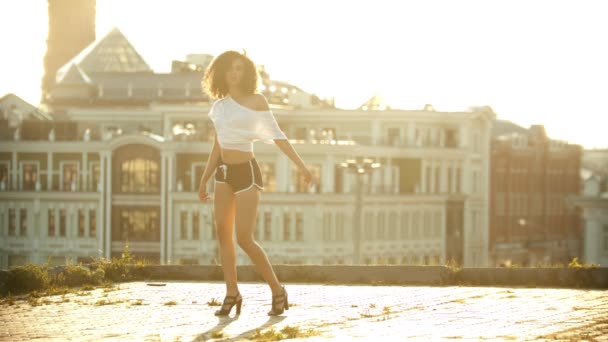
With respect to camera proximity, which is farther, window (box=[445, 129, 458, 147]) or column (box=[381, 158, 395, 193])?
window (box=[445, 129, 458, 147])

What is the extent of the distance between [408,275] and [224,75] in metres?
4.14

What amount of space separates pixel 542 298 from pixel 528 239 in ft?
334

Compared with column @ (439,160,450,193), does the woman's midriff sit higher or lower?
lower

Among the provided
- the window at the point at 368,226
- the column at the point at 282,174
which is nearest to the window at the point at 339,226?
the window at the point at 368,226

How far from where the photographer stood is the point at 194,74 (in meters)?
104

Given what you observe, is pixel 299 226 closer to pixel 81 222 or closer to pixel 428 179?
pixel 81 222

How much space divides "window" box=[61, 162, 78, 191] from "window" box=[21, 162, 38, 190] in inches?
67.1

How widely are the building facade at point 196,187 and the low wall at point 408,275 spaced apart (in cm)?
6342

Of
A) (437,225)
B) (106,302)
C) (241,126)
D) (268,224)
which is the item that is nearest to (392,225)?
(437,225)

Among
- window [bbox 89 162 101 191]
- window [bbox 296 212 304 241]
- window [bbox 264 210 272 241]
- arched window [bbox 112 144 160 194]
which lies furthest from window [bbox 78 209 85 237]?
window [bbox 296 212 304 241]

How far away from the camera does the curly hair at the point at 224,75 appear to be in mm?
12805

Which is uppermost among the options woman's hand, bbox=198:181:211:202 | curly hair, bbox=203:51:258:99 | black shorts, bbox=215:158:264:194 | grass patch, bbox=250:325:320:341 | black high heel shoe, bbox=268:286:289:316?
curly hair, bbox=203:51:258:99

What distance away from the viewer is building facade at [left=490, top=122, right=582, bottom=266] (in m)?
109

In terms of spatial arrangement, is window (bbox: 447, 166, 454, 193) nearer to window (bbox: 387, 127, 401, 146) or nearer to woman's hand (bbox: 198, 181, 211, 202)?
window (bbox: 387, 127, 401, 146)
